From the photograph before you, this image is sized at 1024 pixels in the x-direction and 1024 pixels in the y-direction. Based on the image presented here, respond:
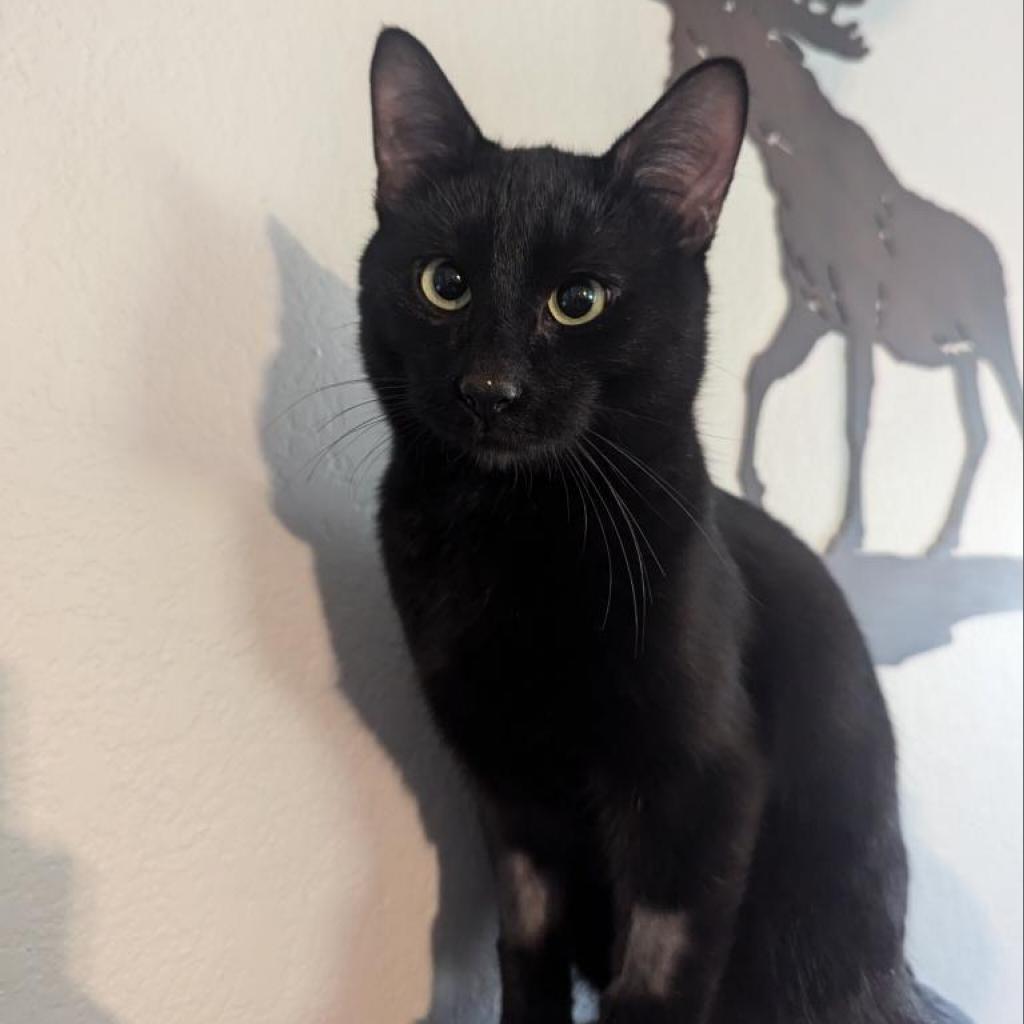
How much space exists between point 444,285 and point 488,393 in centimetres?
12

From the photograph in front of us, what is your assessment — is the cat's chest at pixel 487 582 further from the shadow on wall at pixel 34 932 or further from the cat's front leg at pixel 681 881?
the shadow on wall at pixel 34 932

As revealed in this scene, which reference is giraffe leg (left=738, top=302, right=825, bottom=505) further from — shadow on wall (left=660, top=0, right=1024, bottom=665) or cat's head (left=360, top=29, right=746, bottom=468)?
cat's head (left=360, top=29, right=746, bottom=468)

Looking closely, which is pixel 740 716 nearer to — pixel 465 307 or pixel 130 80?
pixel 465 307

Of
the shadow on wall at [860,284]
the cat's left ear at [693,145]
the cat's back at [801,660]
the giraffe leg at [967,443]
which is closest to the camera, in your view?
the cat's left ear at [693,145]

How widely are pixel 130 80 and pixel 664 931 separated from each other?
2.41 feet

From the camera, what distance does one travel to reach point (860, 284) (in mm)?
1203

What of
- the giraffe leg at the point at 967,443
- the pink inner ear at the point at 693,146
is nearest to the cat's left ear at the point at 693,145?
the pink inner ear at the point at 693,146

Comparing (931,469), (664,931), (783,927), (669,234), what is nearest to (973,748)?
(931,469)

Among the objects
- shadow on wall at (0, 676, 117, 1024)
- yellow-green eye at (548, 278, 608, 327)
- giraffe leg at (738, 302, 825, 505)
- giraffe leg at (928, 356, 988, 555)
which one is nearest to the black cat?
yellow-green eye at (548, 278, 608, 327)

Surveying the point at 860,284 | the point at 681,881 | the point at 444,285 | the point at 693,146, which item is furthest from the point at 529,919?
the point at 860,284

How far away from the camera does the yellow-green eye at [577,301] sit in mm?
613

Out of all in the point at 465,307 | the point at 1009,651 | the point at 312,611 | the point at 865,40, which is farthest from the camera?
the point at 1009,651

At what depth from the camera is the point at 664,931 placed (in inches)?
25.5

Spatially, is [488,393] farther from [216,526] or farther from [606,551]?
[216,526]
